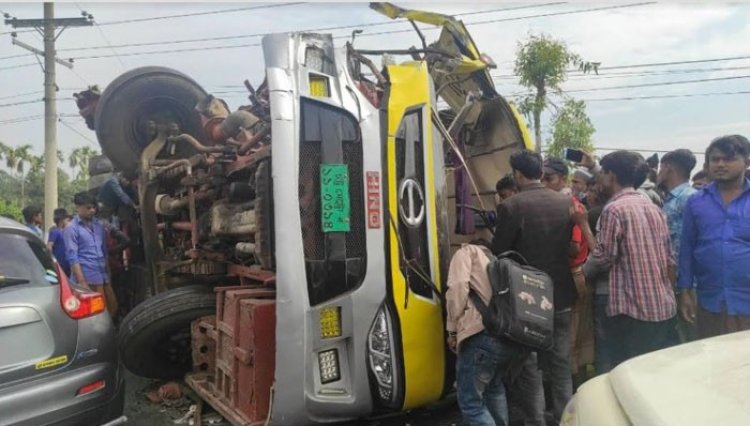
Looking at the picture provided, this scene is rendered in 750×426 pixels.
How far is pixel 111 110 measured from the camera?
5.73 m

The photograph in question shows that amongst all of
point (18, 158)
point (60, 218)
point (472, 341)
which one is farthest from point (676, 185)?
point (18, 158)

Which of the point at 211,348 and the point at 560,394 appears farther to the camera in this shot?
the point at 211,348

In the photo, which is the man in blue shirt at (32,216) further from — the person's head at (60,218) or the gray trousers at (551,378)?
the gray trousers at (551,378)

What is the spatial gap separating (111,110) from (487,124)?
370 centimetres

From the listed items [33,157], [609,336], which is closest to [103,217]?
[609,336]

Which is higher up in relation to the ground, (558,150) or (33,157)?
(33,157)

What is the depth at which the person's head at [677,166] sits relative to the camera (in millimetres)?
3945

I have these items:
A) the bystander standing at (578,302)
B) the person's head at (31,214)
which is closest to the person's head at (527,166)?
the bystander standing at (578,302)

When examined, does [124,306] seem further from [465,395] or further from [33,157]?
[33,157]

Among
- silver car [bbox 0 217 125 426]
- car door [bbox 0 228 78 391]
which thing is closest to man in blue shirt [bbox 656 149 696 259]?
silver car [bbox 0 217 125 426]

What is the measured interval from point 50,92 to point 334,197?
1602 centimetres

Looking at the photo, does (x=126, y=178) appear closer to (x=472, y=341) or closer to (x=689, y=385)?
(x=472, y=341)

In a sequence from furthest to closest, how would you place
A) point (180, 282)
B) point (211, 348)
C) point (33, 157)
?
point (33, 157) < point (180, 282) < point (211, 348)

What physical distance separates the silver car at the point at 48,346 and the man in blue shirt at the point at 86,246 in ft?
8.79
